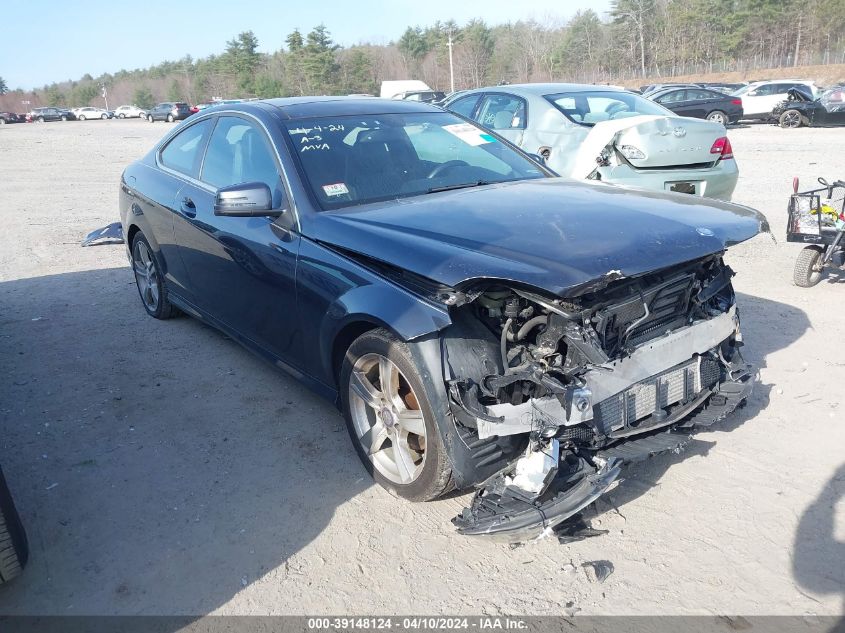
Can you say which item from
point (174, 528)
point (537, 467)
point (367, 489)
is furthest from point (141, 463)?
point (537, 467)

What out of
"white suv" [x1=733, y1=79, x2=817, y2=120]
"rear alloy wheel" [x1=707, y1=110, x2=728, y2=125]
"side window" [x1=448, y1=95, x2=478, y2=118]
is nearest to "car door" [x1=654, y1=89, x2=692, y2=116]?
"rear alloy wheel" [x1=707, y1=110, x2=728, y2=125]

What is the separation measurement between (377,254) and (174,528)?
60.7 inches

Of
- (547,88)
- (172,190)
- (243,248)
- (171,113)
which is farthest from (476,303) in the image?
(171,113)

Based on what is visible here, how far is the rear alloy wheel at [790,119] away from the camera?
21.3 metres

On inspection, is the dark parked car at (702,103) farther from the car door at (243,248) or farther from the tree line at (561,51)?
the tree line at (561,51)

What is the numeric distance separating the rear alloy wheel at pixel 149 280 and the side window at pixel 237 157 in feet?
4.44

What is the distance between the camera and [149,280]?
231 inches

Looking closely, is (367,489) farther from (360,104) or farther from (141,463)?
(360,104)

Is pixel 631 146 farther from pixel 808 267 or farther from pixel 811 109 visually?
pixel 811 109

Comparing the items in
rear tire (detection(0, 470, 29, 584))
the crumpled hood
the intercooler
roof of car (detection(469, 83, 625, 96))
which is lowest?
rear tire (detection(0, 470, 29, 584))

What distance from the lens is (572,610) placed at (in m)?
2.54

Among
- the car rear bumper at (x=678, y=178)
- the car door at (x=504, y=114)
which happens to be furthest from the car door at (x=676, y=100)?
the car rear bumper at (x=678, y=178)

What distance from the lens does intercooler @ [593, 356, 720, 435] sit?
2877 mm

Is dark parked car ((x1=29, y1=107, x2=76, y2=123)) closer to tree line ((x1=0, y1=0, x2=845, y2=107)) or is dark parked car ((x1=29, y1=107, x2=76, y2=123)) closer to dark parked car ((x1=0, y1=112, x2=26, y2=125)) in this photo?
dark parked car ((x1=0, y1=112, x2=26, y2=125))
